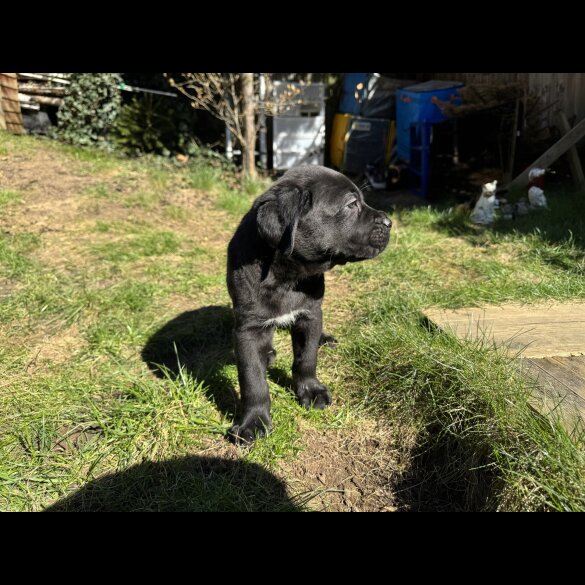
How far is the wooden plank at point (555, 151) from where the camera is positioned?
245 inches

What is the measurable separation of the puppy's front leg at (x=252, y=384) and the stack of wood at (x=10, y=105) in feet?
23.7

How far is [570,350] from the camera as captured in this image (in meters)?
2.85

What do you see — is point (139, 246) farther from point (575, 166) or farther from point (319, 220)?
point (575, 166)

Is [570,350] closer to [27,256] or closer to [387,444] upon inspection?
[387,444]

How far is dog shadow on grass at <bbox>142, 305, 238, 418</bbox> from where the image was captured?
3.06m

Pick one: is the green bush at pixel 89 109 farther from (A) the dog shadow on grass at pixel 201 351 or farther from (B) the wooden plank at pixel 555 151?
(B) the wooden plank at pixel 555 151

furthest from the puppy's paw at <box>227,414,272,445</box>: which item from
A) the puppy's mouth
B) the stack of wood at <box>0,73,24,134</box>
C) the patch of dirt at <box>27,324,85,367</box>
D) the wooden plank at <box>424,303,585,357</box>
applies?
the stack of wood at <box>0,73,24,134</box>

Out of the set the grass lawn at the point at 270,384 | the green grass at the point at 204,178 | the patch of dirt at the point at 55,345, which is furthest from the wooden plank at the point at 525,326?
the green grass at the point at 204,178

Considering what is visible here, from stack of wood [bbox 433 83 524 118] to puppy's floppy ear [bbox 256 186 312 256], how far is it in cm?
577

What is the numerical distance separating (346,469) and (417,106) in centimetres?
719

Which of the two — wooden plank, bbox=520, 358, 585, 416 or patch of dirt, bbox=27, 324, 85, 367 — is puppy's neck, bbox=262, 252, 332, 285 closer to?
wooden plank, bbox=520, 358, 585, 416

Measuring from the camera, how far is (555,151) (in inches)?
254

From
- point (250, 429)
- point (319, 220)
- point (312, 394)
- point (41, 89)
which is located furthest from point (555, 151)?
point (41, 89)

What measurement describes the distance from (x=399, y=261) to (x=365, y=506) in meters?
3.09
